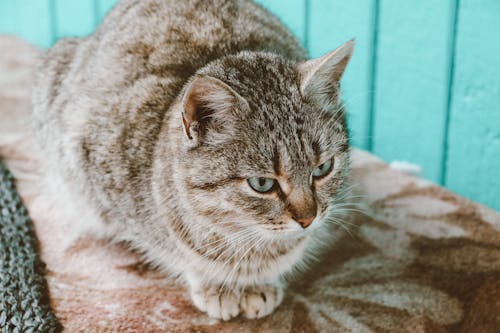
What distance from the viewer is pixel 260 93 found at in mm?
1030

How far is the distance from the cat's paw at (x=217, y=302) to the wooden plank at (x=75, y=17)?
1684mm

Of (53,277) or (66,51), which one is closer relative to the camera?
(53,277)

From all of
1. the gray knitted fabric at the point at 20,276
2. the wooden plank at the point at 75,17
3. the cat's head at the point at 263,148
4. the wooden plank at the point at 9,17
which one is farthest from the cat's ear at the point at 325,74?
the wooden plank at the point at 9,17

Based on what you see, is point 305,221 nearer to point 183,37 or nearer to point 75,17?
point 183,37

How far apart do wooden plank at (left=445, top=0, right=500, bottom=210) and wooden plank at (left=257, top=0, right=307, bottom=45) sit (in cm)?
54

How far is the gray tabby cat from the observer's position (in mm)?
1002

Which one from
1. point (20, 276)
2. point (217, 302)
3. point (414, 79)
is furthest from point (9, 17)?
point (217, 302)

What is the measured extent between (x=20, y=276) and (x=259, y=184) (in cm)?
58

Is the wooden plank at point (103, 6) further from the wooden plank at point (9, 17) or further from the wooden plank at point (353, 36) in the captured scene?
the wooden plank at point (353, 36)

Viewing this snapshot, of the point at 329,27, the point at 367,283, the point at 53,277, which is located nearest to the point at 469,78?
the point at 329,27

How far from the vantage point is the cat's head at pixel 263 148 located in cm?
99

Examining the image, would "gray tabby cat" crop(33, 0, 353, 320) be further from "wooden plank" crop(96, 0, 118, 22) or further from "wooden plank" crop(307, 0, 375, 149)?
"wooden plank" crop(96, 0, 118, 22)

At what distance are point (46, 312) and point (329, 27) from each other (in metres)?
1.18

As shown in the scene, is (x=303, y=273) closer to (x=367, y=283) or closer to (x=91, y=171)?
(x=367, y=283)
